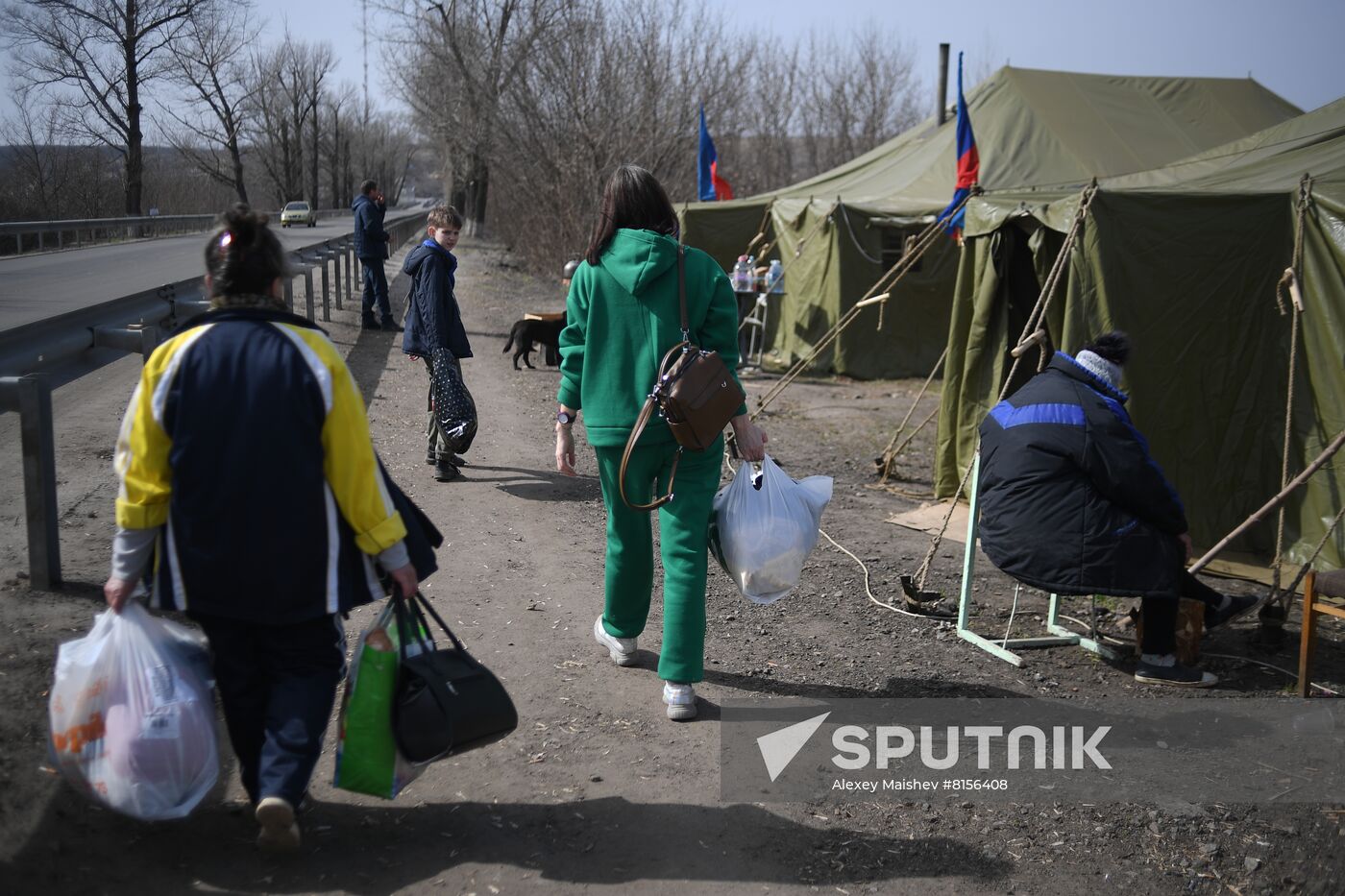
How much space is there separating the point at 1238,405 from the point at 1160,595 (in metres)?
2.53

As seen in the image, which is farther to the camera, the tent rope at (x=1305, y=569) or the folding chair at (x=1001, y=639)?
the tent rope at (x=1305, y=569)

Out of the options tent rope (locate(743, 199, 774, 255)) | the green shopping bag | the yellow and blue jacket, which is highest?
tent rope (locate(743, 199, 774, 255))

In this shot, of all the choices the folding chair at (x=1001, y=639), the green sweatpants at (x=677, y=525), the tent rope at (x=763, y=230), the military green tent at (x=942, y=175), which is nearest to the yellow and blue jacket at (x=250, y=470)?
the green sweatpants at (x=677, y=525)

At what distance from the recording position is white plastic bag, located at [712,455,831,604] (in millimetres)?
4023

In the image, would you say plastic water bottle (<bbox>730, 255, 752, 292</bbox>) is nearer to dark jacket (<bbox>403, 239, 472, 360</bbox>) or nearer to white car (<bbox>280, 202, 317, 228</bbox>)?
dark jacket (<bbox>403, 239, 472, 360</bbox>)

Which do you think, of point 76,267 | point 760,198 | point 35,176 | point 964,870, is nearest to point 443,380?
point 964,870

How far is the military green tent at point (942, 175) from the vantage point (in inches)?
521

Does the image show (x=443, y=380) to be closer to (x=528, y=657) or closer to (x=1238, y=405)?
(x=528, y=657)

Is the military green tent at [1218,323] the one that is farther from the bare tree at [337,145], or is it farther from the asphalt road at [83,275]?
the bare tree at [337,145]

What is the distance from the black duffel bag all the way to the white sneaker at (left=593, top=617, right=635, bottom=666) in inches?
58.7

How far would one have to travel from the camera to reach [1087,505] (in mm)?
4465

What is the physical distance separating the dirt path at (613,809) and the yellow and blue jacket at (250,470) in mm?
773

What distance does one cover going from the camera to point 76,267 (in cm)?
1964

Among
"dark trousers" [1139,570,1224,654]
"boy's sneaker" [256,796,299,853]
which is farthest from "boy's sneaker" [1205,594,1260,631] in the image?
"boy's sneaker" [256,796,299,853]
